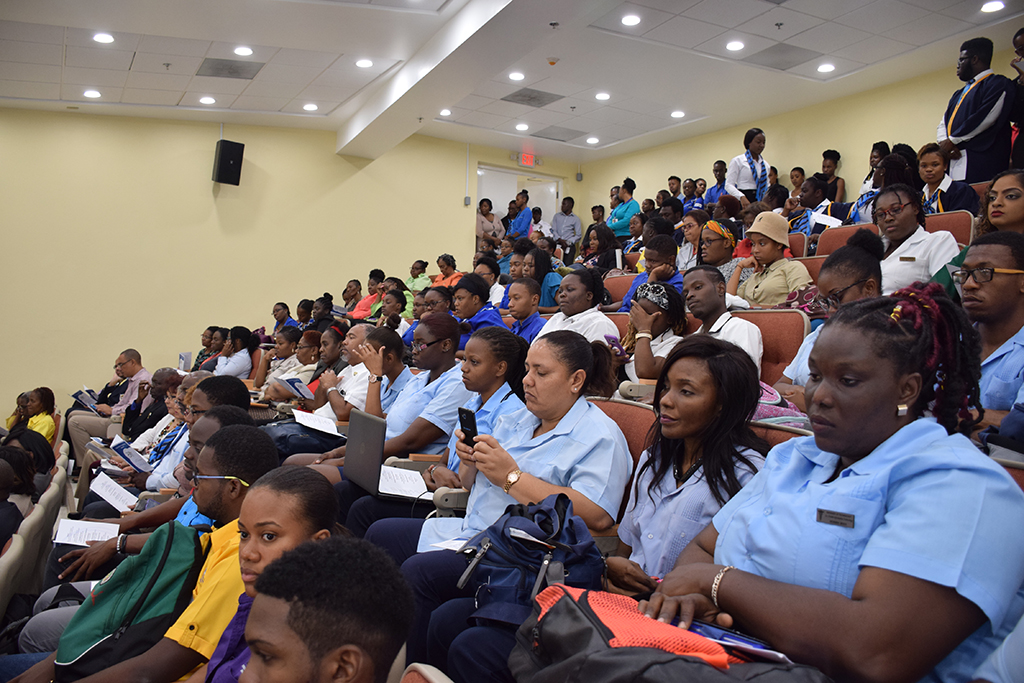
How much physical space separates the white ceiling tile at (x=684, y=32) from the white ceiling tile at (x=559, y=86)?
1676 millimetres

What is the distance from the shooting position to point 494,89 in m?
8.91

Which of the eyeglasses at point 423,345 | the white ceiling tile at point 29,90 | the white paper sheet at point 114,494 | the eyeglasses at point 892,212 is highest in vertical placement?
the white ceiling tile at point 29,90

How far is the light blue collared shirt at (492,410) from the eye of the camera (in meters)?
2.74

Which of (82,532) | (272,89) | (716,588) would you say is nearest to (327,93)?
(272,89)

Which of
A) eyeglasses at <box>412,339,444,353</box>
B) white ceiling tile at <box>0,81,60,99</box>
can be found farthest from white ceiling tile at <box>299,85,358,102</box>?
eyeglasses at <box>412,339,444,353</box>

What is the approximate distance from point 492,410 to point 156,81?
7466 mm

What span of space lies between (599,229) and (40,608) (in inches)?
247

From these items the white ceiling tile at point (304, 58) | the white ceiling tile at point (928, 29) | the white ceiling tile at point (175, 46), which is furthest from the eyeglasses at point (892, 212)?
the white ceiling tile at point (175, 46)

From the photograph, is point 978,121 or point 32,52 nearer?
point 978,121

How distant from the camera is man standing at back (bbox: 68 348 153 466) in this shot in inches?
276

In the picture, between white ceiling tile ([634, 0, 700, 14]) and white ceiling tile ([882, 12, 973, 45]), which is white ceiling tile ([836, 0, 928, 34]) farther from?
white ceiling tile ([634, 0, 700, 14])

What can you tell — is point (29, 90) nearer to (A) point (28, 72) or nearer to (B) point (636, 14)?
(A) point (28, 72)

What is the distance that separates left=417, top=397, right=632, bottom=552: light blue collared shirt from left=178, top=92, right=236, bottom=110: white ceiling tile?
8.10 m

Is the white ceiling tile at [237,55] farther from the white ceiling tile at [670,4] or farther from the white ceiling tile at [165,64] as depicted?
the white ceiling tile at [670,4]
